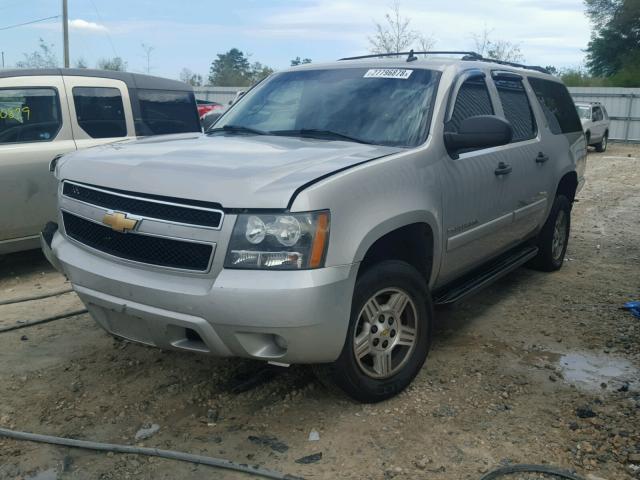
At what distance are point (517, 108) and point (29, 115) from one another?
4.25m

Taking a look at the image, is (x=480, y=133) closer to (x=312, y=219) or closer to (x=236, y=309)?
(x=312, y=219)

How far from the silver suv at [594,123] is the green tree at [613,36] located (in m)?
22.0

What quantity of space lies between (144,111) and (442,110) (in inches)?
148

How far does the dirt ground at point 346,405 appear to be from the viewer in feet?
9.62

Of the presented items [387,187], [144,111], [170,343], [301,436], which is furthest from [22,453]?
[144,111]

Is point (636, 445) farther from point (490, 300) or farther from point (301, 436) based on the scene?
point (490, 300)

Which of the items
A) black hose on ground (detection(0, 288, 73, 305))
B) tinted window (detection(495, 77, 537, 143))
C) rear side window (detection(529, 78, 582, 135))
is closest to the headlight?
tinted window (detection(495, 77, 537, 143))

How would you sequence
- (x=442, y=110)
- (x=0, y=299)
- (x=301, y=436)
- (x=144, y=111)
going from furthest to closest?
1. (x=144, y=111)
2. (x=0, y=299)
3. (x=442, y=110)
4. (x=301, y=436)

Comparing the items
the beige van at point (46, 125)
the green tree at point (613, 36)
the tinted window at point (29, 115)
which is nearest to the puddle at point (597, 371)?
the beige van at point (46, 125)

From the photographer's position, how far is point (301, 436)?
10.4 ft

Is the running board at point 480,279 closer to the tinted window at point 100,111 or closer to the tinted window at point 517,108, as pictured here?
the tinted window at point 517,108

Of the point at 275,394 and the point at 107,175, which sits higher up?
the point at 107,175

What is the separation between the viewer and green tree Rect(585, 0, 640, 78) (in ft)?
133

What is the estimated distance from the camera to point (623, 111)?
1014 inches
